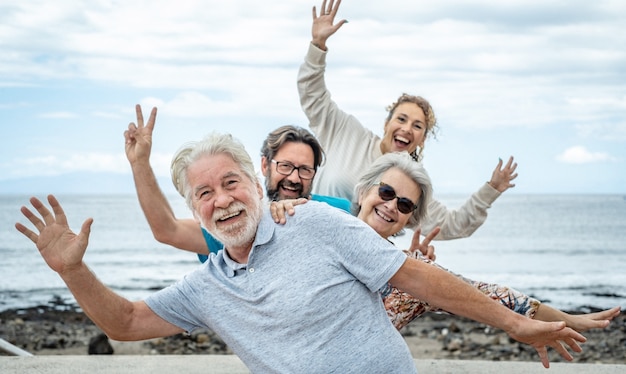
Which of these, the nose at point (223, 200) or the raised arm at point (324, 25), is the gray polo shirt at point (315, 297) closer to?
the nose at point (223, 200)

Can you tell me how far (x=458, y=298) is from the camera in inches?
109

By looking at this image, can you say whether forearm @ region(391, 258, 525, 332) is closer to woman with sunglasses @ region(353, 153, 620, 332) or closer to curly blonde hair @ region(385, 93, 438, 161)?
woman with sunglasses @ region(353, 153, 620, 332)

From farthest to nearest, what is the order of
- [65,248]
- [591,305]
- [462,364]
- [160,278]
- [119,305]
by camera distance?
[160,278], [591,305], [462,364], [119,305], [65,248]

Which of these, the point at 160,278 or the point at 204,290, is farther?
the point at 160,278

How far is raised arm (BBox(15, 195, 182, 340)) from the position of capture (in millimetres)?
2672

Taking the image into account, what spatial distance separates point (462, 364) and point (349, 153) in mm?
1530

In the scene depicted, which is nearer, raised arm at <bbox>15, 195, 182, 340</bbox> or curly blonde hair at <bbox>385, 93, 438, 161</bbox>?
raised arm at <bbox>15, 195, 182, 340</bbox>

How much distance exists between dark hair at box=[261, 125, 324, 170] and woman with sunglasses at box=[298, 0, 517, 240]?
22.9 inches

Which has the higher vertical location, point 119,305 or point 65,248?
point 65,248

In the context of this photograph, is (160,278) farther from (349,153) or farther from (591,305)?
(349,153)

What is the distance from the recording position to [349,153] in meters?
4.67

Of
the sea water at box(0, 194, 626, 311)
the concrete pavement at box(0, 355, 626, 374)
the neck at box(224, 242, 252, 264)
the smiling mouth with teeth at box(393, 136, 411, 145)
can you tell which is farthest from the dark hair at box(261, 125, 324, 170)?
the sea water at box(0, 194, 626, 311)

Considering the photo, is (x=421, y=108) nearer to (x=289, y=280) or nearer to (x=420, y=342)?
(x=289, y=280)

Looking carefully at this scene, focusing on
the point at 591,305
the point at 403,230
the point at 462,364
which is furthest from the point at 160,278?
the point at 403,230
